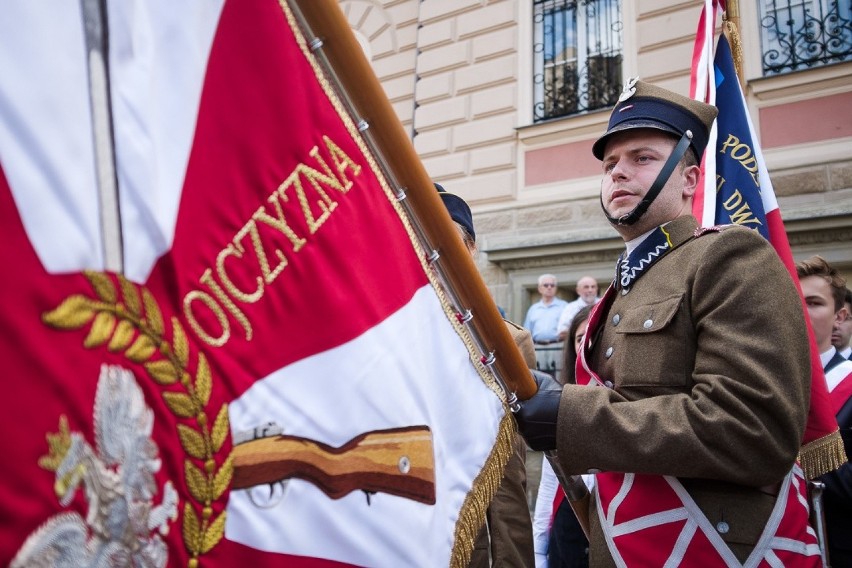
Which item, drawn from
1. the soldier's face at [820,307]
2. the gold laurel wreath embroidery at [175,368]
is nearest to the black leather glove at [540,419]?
the gold laurel wreath embroidery at [175,368]

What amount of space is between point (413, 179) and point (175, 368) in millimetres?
517

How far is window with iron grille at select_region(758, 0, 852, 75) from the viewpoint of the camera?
18.0 ft

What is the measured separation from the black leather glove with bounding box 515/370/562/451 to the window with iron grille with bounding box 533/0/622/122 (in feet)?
19.3

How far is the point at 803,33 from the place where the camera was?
563cm

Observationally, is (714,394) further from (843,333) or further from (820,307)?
(843,333)

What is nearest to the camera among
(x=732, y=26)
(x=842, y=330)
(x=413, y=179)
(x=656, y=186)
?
(x=413, y=179)

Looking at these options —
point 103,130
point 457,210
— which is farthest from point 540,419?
point 457,210

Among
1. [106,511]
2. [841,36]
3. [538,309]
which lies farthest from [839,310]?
[841,36]

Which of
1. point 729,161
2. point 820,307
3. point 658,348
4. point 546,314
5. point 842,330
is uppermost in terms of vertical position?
point 729,161

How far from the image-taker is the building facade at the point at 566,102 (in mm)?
5301

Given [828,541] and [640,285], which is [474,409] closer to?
[640,285]

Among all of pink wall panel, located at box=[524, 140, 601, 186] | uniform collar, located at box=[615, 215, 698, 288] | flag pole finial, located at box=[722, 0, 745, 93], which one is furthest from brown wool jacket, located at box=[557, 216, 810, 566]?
pink wall panel, located at box=[524, 140, 601, 186]

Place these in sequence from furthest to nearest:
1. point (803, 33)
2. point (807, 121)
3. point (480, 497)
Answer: point (803, 33)
point (807, 121)
point (480, 497)

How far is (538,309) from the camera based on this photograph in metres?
6.21
